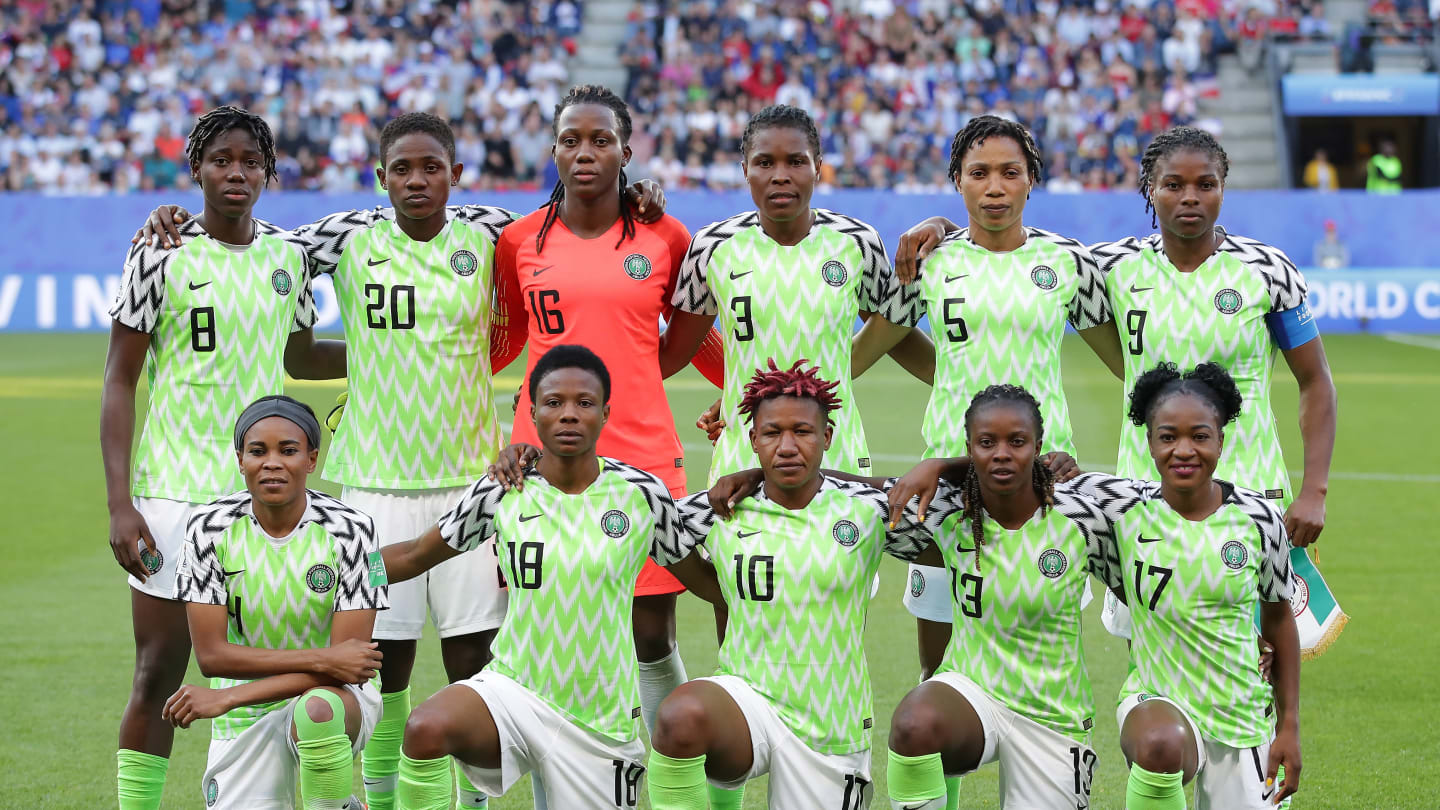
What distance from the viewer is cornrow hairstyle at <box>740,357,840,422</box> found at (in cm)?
457

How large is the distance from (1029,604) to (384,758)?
2.13 m

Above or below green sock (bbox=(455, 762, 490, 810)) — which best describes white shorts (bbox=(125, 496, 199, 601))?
above

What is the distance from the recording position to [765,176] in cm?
498

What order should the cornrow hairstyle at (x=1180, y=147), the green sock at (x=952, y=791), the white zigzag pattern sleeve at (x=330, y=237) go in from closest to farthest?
the green sock at (x=952, y=791), the cornrow hairstyle at (x=1180, y=147), the white zigzag pattern sleeve at (x=330, y=237)

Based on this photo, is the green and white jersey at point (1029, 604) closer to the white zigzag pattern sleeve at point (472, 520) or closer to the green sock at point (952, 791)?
the green sock at point (952, 791)

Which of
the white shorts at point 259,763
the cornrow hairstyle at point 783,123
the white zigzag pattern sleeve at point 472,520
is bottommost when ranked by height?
the white shorts at point 259,763

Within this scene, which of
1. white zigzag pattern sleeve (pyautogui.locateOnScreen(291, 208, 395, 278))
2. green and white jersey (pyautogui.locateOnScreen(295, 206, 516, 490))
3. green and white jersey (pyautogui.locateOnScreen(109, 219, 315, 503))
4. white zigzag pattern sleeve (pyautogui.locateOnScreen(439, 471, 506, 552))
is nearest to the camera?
white zigzag pattern sleeve (pyautogui.locateOnScreen(439, 471, 506, 552))

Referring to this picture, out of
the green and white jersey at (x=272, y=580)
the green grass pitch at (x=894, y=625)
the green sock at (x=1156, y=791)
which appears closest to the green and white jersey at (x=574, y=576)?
the green and white jersey at (x=272, y=580)

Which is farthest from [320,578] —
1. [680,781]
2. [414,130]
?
[414,130]

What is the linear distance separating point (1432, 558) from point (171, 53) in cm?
2471

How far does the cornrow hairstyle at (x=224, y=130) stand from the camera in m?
4.93

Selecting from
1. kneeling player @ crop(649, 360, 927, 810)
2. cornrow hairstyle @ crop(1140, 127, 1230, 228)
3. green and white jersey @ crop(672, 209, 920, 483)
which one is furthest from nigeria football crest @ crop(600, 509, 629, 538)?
cornrow hairstyle @ crop(1140, 127, 1230, 228)

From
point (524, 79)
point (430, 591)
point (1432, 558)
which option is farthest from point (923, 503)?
point (524, 79)

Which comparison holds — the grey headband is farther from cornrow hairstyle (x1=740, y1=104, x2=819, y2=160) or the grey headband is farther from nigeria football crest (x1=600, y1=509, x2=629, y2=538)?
cornrow hairstyle (x1=740, y1=104, x2=819, y2=160)
